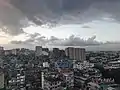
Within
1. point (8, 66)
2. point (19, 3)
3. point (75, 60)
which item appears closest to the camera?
point (19, 3)

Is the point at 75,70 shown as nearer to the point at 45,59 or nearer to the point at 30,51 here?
the point at 45,59

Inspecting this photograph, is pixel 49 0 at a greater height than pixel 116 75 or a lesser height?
greater

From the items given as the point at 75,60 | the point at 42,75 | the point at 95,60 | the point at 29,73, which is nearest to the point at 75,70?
the point at 75,60

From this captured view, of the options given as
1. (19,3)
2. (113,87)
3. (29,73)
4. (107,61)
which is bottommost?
(113,87)

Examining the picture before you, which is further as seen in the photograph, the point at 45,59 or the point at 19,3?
the point at 45,59

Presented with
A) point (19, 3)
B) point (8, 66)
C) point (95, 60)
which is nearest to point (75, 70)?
point (95, 60)

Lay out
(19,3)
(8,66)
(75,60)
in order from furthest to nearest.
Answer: (75,60), (8,66), (19,3)

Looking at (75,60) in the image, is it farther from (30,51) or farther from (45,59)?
(30,51)
